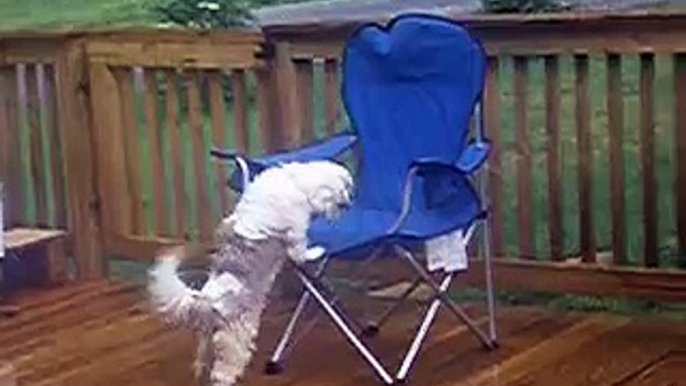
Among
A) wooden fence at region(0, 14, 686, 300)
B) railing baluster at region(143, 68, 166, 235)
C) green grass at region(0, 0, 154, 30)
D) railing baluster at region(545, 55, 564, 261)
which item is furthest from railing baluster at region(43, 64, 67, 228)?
green grass at region(0, 0, 154, 30)

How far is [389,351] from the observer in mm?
4871

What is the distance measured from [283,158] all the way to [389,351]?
2.22ft

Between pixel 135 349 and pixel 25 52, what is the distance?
155 cm

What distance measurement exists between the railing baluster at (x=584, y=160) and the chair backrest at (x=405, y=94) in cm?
43

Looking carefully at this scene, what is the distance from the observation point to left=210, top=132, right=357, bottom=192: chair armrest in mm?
4660

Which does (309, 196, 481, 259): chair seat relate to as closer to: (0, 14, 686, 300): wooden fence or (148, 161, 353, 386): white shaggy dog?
(148, 161, 353, 386): white shaggy dog

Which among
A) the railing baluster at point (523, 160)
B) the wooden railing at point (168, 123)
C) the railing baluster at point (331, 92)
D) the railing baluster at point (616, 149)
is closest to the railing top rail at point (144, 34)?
the wooden railing at point (168, 123)

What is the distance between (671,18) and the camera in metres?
4.77

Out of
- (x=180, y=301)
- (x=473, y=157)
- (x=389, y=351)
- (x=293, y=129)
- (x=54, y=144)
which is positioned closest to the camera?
(x=180, y=301)

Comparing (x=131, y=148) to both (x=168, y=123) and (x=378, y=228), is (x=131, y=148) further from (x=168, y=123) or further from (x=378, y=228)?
(x=378, y=228)

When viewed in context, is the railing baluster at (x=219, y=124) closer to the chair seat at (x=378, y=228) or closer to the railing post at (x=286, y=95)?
the railing post at (x=286, y=95)

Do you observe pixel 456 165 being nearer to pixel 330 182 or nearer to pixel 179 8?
pixel 330 182

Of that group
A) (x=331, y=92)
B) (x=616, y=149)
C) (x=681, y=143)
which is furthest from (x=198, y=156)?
(x=681, y=143)

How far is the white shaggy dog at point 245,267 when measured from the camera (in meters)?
4.26
